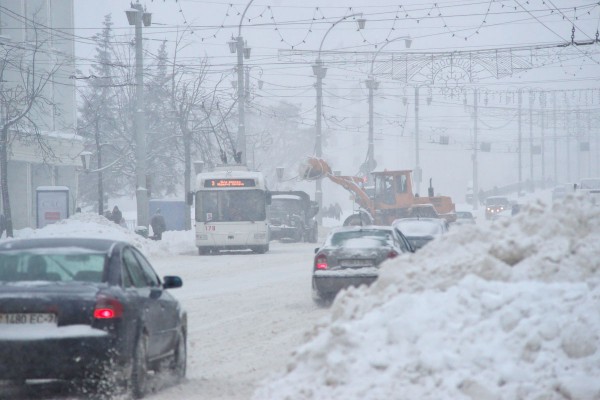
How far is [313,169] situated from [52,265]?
123ft

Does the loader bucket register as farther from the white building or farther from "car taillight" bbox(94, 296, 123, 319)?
"car taillight" bbox(94, 296, 123, 319)

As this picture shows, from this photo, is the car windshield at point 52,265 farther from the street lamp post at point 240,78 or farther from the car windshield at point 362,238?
the street lamp post at point 240,78

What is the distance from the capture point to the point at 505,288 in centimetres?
880

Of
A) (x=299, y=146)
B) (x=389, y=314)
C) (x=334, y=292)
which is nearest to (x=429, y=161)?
(x=299, y=146)

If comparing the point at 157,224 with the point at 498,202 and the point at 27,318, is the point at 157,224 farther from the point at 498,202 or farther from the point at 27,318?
the point at 498,202

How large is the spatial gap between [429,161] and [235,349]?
488ft

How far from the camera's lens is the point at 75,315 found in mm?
8969

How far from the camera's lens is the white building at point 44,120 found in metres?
52.4

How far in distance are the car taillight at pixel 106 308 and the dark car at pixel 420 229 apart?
55.7 feet

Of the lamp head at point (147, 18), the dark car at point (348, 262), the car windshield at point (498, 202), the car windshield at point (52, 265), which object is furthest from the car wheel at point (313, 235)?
the car windshield at point (52, 265)

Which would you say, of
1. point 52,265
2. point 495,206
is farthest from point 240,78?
point 495,206

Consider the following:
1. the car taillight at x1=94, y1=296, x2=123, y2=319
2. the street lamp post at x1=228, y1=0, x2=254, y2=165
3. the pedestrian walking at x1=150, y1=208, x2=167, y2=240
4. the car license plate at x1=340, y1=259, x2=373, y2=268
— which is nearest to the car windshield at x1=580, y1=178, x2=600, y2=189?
the street lamp post at x1=228, y1=0, x2=254, y2=165

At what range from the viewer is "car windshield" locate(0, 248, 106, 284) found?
31.3 feet

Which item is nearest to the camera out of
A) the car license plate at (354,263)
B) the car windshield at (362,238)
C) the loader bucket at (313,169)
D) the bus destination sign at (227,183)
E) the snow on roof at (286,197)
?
the car license plate at (354,263)
